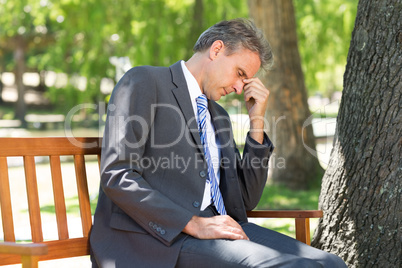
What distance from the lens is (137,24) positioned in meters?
11.4

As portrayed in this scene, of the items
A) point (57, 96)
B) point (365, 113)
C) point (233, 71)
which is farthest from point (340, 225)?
point (57, 96)

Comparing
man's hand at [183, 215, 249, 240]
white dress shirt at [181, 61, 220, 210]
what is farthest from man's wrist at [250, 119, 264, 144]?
man's hand at [183, 215, 249, 240]

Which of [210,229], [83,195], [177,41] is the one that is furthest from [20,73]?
[210,229]

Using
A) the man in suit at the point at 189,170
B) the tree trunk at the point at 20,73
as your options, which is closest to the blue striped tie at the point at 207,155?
the man in suit at the point at 189,170

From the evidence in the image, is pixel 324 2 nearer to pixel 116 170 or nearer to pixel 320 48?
Answer: pixel 320 48

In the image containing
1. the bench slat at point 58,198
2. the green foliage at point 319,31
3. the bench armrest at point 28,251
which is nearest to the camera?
the bench armrest at point 28,251

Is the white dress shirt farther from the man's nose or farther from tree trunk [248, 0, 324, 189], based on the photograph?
tree trunk [248, 0, 324, 189]

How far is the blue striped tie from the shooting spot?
3007 millimetres

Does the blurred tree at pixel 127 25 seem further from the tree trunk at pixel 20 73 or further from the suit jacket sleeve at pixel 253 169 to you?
the tree trunk at pixel 20 73

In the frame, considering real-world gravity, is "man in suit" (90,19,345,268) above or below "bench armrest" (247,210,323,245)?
above

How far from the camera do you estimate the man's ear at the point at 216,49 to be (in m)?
2.98

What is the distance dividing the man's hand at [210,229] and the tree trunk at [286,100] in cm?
596

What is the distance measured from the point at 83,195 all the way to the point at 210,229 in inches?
32.4

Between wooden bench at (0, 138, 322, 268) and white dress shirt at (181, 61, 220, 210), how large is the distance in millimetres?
403
